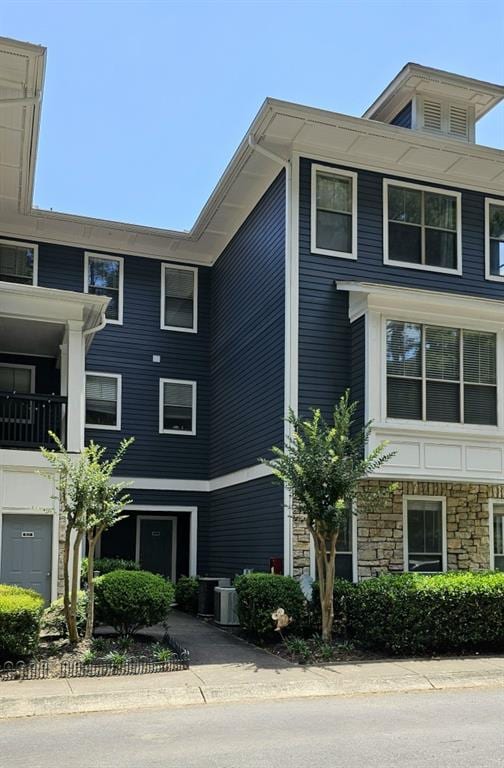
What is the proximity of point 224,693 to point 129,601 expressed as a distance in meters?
2.90

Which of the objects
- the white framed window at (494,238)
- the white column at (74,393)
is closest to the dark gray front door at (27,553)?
the white column at (74,393)

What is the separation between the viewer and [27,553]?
14055 mm

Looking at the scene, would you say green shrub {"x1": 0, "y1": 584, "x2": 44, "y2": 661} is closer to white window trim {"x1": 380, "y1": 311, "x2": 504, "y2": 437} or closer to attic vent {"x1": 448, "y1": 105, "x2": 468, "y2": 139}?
white window trim {"x1": 380, "y1": 311, "x2": 504, "y2": 437}

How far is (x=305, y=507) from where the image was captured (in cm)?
1233

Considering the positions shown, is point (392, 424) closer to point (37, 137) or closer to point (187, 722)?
point (187, 722)

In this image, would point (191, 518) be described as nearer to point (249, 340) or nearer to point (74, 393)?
point (249, 340)

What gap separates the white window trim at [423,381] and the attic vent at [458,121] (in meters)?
4.68

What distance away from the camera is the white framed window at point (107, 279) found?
64.6 ft

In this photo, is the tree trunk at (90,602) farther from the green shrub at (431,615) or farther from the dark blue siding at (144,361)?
the dark blue siding at (144,361)

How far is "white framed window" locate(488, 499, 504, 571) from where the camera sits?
15297mm

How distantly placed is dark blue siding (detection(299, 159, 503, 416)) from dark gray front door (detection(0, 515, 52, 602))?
16.7 ft

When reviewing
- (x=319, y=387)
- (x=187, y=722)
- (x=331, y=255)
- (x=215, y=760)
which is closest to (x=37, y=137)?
(x=331, y=255)

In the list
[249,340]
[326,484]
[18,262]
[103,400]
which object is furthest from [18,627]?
[18,262]

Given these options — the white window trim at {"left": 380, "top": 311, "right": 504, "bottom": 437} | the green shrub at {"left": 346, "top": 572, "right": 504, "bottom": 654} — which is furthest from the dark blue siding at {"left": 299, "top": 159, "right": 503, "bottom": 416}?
the green shrub at {"left": 346, "top": 572, "right": 504, "bottom": 654}
